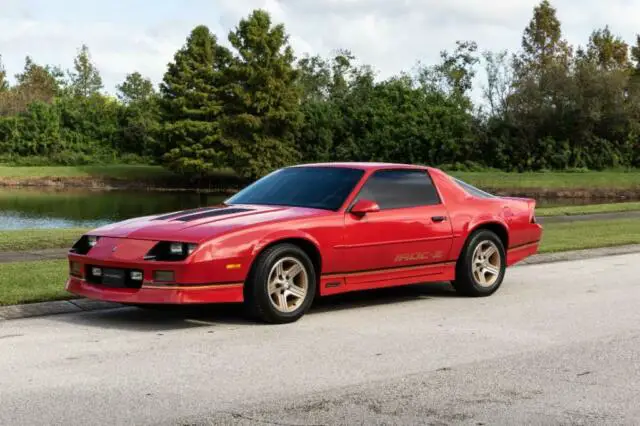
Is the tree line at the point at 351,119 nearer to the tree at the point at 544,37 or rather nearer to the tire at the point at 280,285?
the tree at the point at 544,37

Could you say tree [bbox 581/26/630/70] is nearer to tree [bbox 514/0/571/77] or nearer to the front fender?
tree [bbox 514/0/571/77]

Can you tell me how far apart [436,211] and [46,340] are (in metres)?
4.30

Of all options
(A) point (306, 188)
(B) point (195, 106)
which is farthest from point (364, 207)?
(B) point (195, 106)

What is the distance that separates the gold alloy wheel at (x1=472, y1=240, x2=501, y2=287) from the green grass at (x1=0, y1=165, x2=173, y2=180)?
58218mm

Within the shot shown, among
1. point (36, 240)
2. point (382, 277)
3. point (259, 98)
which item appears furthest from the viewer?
point (259, 98)

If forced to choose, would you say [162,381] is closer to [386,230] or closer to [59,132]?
[386,230]

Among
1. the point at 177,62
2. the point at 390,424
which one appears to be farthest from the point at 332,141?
the point at 390,424

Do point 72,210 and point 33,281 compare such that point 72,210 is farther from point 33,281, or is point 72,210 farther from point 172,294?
point 172,294

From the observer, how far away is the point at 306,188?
8836mm

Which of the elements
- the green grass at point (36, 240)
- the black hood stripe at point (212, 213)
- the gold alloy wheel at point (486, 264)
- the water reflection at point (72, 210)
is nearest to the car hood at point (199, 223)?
the black hood stripe at point (212, 213)

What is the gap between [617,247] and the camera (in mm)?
15328

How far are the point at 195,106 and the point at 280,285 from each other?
59600 millimetres

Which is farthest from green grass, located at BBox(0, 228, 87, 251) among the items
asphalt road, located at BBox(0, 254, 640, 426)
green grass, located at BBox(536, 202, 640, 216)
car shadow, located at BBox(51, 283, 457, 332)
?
green grass, located at BBox(536, 202, 640, 216)

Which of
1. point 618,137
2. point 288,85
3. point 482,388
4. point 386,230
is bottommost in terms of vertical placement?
point 482,388
